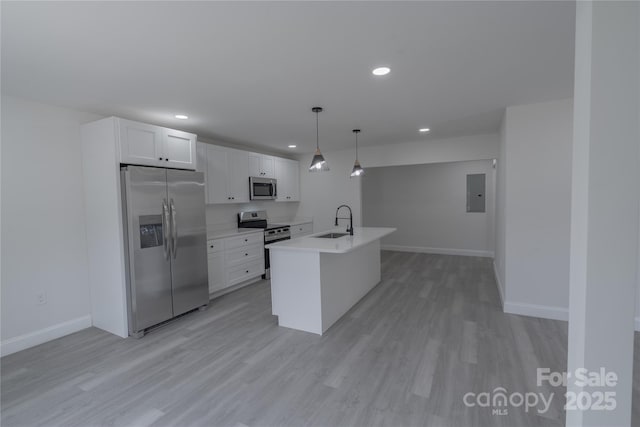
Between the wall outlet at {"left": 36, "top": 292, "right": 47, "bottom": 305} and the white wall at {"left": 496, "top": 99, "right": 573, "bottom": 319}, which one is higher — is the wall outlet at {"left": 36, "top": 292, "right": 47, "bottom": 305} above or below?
below

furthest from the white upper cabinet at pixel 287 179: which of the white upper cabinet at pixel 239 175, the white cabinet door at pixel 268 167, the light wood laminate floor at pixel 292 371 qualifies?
the light wood laminate floor at pixel 292 371

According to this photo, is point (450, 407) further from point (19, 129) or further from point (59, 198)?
point (19, 129)

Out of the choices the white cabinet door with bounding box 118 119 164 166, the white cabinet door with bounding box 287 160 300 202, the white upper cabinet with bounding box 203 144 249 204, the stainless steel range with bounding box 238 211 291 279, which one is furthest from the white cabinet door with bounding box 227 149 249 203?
the white cabinet door with bounding box 118 119 164 166

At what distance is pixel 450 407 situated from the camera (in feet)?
6.52

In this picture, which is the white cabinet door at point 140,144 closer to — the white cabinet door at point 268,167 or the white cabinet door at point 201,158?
the white cabinet door at point 201,158

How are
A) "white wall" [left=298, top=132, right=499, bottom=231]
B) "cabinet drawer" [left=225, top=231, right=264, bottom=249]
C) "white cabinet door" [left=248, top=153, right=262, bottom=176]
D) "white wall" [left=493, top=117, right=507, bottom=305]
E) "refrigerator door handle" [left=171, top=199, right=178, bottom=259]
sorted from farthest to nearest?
"white cabinet door" [left=248, top=153, right=262, bottom=176] → "white wall" [left=298, top=132, right=499, bottom=231] → "cabinet drawer" [left=225, top=231, right=264, bottom=249] → "white wall" [left=493, top=117, right=507, bottom=305] → "refrigerator door handle" [left=171, top=199, right=178, bottom=259]

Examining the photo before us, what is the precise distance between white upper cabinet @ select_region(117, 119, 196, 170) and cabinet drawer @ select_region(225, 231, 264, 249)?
4.11 ft

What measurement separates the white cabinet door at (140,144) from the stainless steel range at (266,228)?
80.9 inches

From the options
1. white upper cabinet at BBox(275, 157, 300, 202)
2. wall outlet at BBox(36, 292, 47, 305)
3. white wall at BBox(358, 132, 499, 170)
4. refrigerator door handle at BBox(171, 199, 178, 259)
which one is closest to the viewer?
wall outlet at BBox(36, 292, 47, 305)

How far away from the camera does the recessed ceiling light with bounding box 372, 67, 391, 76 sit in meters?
2.37

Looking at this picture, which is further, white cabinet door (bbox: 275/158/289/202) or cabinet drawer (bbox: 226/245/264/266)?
white cabinet door (bbox: 275/158/289/202)

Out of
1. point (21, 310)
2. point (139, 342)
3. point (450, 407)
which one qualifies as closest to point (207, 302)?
point (139, 342)

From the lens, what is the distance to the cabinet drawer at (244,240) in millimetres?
4492

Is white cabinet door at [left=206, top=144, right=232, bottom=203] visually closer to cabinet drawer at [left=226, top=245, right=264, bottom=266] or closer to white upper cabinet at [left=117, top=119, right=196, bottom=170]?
white upper cabinet at [left=117, top=119, right=196, bottom=170]
